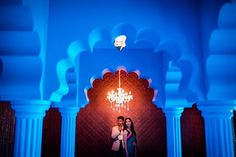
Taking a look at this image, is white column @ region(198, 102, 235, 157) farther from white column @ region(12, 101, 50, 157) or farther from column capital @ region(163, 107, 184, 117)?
column capital @ region(163, 107, 184, 117)

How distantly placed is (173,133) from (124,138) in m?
3.06

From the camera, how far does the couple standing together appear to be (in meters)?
9.83

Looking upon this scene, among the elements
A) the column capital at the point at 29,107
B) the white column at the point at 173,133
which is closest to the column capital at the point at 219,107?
the column capital at the point at 29,107

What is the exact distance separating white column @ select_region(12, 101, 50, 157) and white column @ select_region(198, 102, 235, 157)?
244cm

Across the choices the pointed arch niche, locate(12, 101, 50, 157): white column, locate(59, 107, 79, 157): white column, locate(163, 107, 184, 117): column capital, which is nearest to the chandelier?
the pointed arch niche

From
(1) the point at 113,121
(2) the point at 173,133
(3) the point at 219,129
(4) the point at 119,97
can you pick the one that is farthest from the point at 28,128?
(1) the point at 113,121

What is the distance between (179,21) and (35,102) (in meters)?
2.45

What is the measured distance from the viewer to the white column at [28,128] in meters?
3.61

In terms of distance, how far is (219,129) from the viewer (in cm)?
355

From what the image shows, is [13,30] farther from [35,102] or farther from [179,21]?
[179,21]

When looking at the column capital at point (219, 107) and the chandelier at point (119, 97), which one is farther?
the chandelier at point (119, 97)

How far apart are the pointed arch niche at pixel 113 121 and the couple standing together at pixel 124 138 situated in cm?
27

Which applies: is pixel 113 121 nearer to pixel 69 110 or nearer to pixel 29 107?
pixel 69 110

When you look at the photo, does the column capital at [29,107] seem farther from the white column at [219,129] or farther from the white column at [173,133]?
the white column at [173,133]
